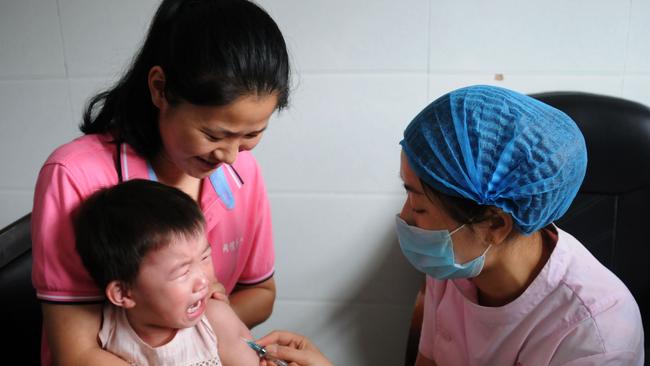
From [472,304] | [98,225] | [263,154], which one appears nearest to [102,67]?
[263,154]

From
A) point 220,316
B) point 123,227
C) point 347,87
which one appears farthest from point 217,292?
point 347,87

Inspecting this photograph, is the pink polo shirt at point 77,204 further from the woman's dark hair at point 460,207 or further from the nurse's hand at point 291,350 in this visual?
the woman's dark hair at point 460,207

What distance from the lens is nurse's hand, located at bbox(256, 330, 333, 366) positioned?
118 centimetres

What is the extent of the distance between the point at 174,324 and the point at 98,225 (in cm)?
26

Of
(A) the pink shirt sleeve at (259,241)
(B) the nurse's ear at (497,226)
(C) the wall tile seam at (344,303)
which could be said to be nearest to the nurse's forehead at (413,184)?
(B) the nurse's ear at (497,226)

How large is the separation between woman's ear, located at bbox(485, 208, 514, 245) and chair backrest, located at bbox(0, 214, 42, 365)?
1217 millimetres

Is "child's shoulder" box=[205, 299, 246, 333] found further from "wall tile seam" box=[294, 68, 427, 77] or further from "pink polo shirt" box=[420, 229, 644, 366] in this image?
"wall tile seam" box=[294, 68, 427, 77]

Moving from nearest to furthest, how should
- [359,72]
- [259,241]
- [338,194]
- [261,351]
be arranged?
[261,351] < [259,241] < [359,72] < [338,194]

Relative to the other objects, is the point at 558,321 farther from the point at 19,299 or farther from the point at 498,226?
the point at 19,299

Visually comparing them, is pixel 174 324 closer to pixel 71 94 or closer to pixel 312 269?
pixel 312 269

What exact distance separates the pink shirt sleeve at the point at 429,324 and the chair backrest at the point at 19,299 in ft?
3.57

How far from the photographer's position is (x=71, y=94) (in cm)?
186

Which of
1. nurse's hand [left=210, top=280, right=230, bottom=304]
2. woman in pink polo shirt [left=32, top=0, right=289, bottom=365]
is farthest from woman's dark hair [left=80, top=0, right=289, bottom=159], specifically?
nurse's hand [left=210, top=280, right=230, bottom=304]

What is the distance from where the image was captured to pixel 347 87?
1.72 metres
